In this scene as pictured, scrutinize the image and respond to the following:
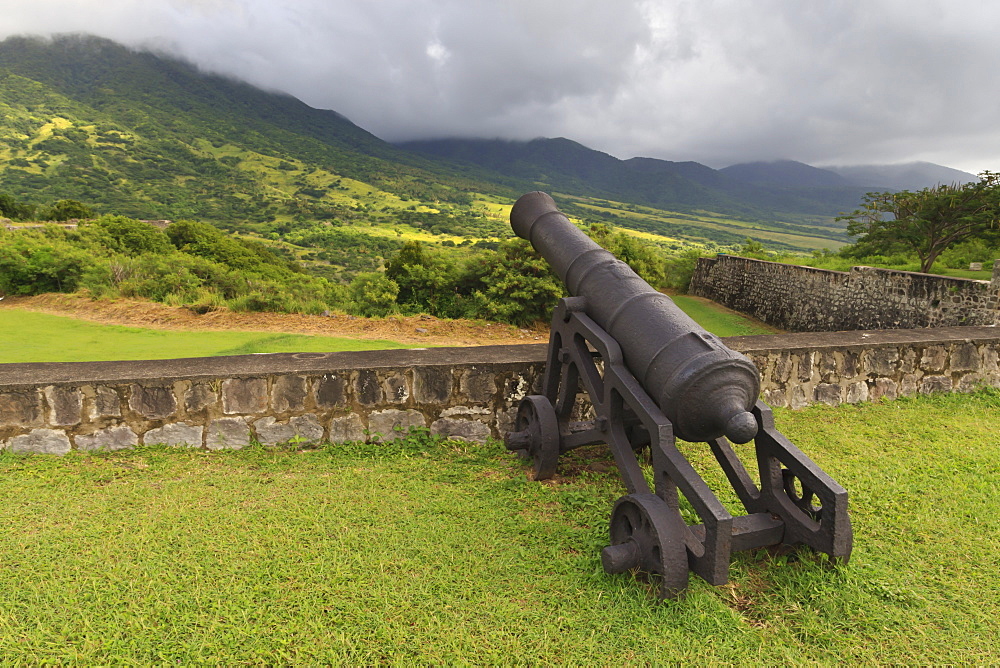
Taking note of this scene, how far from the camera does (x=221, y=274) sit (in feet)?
45.0

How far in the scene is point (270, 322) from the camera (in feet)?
32.7

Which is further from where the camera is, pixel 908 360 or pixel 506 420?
pixel 908 360

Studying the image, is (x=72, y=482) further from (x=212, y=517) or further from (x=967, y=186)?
(x=967, y=186)

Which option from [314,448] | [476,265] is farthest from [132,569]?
[476,265]

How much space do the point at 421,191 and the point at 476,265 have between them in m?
93.6

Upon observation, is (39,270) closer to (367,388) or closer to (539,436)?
(367,388)

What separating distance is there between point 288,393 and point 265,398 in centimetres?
15

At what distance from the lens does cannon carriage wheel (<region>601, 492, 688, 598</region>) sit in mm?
2229

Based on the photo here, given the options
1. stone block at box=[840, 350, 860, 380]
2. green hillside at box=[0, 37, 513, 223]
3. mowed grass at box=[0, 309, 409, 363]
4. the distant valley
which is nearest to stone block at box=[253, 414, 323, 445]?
mowed grass at box=[0, 309, 409, 363]

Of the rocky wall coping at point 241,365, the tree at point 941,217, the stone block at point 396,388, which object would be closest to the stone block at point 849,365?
the rocky wall coping at point 241,365

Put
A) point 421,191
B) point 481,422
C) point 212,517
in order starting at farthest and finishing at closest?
point 421,191, point 481,422, point 212,517

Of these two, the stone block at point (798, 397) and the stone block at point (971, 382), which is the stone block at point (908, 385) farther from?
the stone block at point (798, 397)

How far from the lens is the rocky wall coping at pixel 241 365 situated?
3449mm

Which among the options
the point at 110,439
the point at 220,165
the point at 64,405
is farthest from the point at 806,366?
the point at 220,165
